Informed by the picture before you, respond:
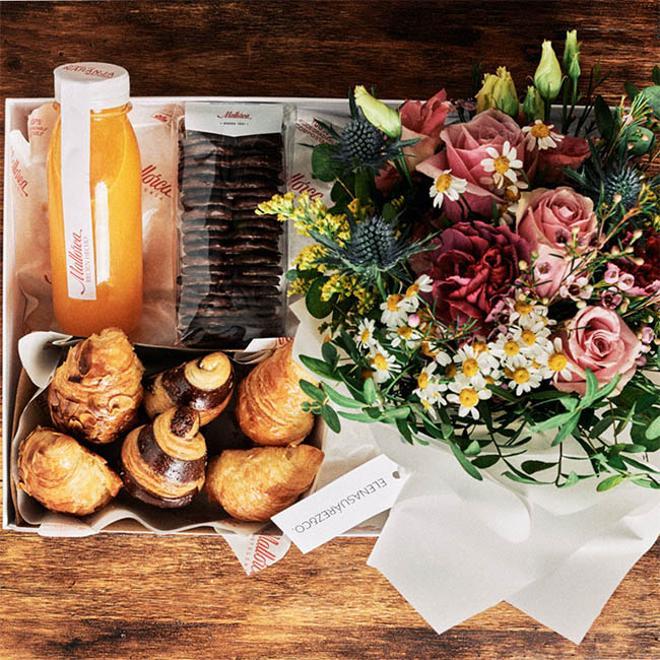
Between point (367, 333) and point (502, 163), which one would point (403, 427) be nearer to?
point (367, 333)

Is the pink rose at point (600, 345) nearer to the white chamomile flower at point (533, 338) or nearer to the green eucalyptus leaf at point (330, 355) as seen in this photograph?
the white chamomile flower at point (533, 338)

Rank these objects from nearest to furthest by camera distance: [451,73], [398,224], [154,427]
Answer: [398,224] < [154,427] < [451,73]

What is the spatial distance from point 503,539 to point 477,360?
11.7 inches

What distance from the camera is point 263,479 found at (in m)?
1.05

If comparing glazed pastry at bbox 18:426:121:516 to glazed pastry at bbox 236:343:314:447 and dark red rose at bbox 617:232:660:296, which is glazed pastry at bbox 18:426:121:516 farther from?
dark red rose at bbox 617:232:660:296

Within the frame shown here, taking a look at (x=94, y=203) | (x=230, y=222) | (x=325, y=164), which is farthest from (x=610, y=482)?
(x=94, y=203)

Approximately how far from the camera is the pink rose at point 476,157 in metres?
0.83

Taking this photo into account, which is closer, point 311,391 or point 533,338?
point 533,338

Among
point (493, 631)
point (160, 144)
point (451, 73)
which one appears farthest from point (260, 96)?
point (493, 631)

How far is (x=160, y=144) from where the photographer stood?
116 cm

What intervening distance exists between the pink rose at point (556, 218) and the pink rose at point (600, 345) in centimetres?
7

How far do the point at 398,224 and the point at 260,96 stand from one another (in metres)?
0.38

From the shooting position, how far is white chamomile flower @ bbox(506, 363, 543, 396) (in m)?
0.77

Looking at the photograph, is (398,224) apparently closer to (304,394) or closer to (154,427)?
→ (304,394)
